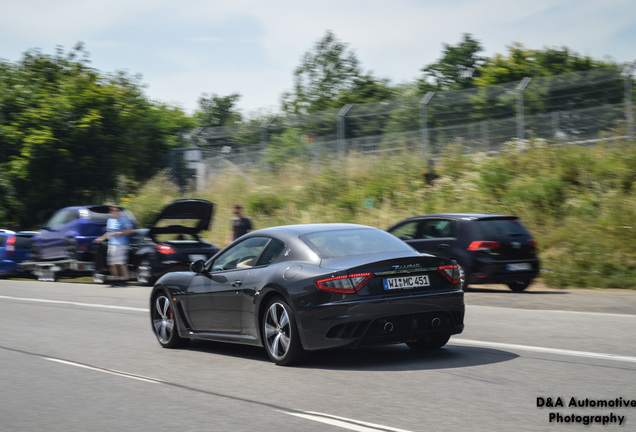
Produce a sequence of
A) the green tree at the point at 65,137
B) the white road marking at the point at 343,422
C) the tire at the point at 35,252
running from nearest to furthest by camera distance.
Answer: the white road marking at the point at 343,422, the tire at the point at 35,252, the green tree at the point at 65,137

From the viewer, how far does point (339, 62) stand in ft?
201

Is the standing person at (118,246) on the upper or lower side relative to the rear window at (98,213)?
lower

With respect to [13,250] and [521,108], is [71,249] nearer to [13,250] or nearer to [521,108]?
[13,250]

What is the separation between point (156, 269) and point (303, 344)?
12.5 metres

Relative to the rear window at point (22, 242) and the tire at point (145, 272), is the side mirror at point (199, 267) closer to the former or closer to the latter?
the tire at point (145, 272)

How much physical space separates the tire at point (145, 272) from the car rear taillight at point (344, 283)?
12949 mm

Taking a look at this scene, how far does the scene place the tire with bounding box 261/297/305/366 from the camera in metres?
7.66

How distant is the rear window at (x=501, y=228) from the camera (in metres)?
15.6

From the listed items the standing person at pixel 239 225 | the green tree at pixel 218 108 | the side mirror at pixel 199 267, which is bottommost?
the side mirror at pixel 199 267

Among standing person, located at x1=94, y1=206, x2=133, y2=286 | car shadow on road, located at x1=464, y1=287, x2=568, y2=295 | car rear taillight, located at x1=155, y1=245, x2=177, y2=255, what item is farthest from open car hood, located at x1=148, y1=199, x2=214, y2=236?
car shadow on road, located at x1=464, y1=287, x2=568, y2=295

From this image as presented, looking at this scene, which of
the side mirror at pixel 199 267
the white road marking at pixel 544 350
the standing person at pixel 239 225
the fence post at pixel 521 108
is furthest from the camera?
the fence post at pixel 521 108

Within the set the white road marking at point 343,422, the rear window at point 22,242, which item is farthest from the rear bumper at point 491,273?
the rear window at point 22,242

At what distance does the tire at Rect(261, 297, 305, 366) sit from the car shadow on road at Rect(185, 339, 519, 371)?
15 centimetres

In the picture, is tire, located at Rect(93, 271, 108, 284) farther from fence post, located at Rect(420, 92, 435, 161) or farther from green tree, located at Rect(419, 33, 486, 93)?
green tree, located at Rect(419, 33, 486, 93)
